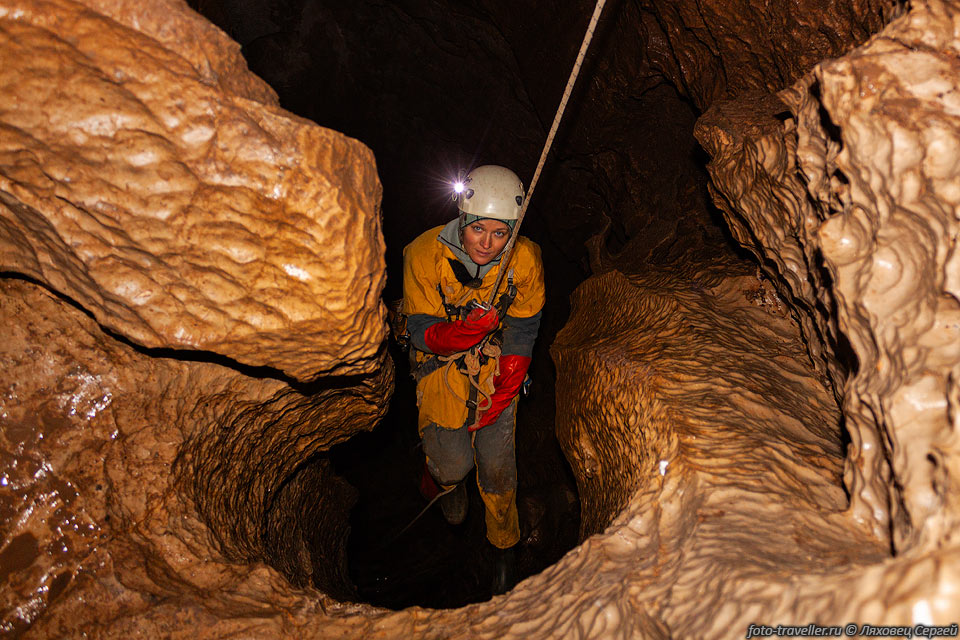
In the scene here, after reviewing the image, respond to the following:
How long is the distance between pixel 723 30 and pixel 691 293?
162cm

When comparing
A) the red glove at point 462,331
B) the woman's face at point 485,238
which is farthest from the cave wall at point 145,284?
the woman's face at point 485,238

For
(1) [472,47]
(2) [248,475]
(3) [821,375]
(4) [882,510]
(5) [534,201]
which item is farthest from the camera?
(5) [534,201]

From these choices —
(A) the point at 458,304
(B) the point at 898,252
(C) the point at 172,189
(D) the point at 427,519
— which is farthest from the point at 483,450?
(B) the point at 898,252

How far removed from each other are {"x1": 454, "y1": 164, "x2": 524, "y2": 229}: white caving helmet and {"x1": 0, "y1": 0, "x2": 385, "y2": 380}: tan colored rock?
40.0 inches

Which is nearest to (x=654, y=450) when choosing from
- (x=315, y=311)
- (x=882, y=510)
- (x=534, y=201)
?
(x=882, y=510)

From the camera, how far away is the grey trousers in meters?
3.77

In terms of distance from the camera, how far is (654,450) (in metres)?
2.41

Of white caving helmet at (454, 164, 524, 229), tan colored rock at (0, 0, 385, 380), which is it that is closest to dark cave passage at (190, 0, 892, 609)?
white caving helmet at (454, 164, 524, 229)

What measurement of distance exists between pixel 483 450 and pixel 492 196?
1.81 metres

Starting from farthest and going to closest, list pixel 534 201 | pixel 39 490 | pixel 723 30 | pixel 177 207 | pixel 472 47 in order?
pixel 534 201 < pixel 472 47 < pixel 723 30 < pixel 39 490 < pixel 177 207

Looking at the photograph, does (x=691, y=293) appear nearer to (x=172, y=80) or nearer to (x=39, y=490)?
(x=172, y=80)

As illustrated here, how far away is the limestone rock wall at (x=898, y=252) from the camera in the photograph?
4.45 ft

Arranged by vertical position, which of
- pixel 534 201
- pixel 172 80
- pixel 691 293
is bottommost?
pixel 172 80

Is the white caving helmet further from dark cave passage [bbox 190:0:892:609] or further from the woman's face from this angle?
dark cave passage [bbox 190:0:892:609]
